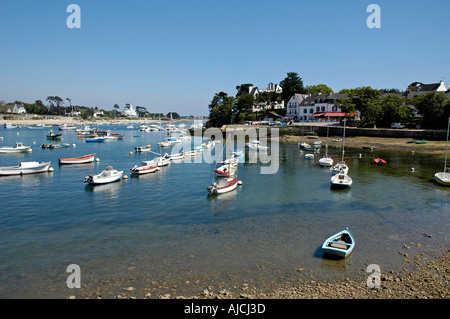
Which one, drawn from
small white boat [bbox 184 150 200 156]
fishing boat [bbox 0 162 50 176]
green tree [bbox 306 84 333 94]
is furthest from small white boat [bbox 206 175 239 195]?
green tree [bbox 306 84 333 94]

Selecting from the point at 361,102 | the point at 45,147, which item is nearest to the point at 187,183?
the point at 45,147

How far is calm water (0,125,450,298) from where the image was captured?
17.5 meters

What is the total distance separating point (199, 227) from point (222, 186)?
421 inches

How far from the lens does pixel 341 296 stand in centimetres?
1458

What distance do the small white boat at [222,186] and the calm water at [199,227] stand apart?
72 cm

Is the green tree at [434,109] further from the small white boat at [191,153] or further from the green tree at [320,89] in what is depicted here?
the green tree at [320,89]

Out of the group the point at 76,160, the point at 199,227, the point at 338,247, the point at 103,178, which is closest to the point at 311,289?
the point at 338,247

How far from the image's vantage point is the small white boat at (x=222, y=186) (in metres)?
33.9

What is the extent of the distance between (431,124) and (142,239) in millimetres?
83533

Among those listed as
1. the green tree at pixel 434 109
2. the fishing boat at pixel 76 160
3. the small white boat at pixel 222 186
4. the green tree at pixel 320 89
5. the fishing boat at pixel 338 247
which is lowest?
the fishing boat at pixel 338 247

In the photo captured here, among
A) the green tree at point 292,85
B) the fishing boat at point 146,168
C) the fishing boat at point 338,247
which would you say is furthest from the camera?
the green tree at point 292,85

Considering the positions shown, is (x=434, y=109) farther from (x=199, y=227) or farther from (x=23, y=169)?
(x=23, y=169)

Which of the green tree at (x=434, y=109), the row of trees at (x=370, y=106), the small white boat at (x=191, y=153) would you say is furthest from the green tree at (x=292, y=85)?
the small white boat at (x=191, y=153)

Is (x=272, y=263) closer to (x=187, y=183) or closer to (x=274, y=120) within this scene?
(x=187, y=183)
